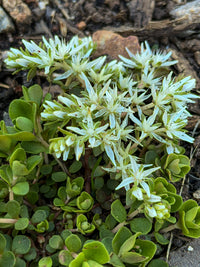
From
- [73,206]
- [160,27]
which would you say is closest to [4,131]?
[73,206]


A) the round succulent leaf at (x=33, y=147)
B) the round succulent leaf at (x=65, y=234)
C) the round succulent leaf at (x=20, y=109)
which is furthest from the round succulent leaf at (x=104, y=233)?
the round succulent leaf at (x=20, y=109)

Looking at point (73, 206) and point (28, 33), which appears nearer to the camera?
point (73, 206)

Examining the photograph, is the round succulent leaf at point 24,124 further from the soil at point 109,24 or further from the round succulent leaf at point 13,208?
the soil at point 109,24

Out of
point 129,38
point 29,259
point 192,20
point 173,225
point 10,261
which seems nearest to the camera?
→ point 10,261

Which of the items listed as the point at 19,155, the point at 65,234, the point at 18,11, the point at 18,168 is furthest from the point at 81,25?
the point at 65,234

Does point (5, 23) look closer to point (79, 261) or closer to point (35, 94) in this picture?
point (35, 94)

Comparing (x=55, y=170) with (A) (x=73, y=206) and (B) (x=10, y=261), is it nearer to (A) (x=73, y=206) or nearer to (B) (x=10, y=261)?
(A) (x=73, y=206)
